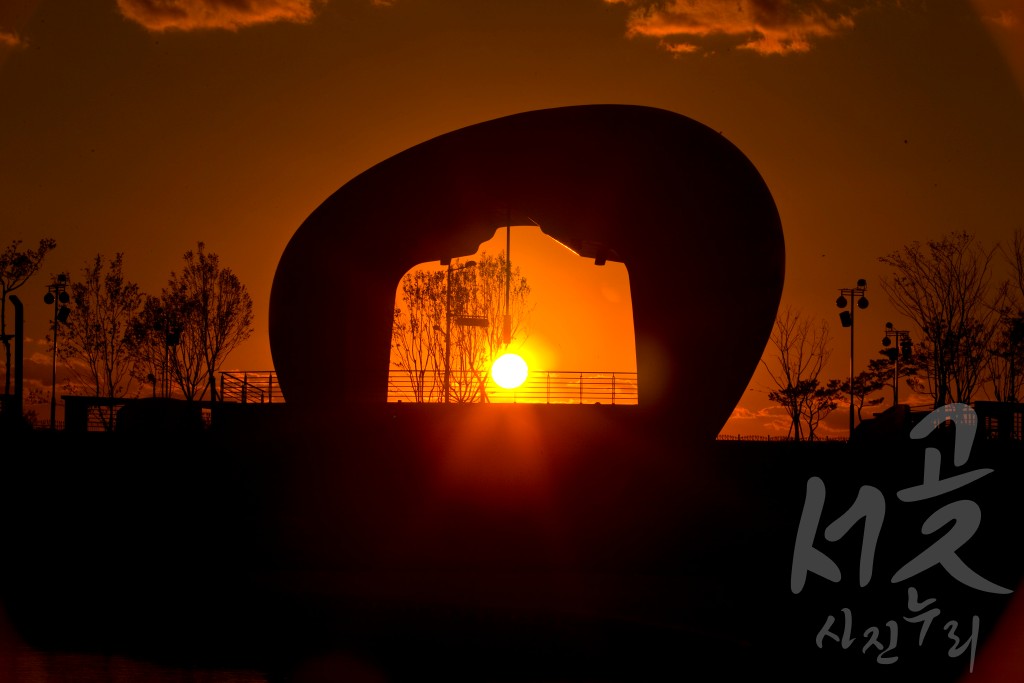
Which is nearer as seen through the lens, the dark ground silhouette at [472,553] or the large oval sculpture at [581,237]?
the dark ground silhouette at [472,553]

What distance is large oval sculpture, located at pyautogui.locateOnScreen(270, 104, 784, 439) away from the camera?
16703mm

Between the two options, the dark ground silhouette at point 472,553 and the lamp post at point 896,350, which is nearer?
the dark ground silhouette at point 472,553

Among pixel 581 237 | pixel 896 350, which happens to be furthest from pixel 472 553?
pixel 896 350

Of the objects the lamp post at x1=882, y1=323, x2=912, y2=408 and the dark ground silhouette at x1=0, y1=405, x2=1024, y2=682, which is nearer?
the dark ground silhouette at x1=0, y1=405, x2=1024, y2=682

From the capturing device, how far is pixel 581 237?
17938 mm

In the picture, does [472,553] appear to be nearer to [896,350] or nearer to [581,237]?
[581,237]

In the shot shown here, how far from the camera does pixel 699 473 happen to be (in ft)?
51.3

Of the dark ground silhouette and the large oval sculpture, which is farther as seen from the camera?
the large oval sculpture

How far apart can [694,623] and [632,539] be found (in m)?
4.78

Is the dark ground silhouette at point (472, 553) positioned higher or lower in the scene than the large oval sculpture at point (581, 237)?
lower

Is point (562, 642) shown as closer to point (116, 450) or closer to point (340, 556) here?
point (340, 556)

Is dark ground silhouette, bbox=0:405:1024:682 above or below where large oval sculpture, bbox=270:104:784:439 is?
below

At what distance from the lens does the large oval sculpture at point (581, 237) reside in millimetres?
16703

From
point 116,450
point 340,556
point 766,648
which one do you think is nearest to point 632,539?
point 340,556
